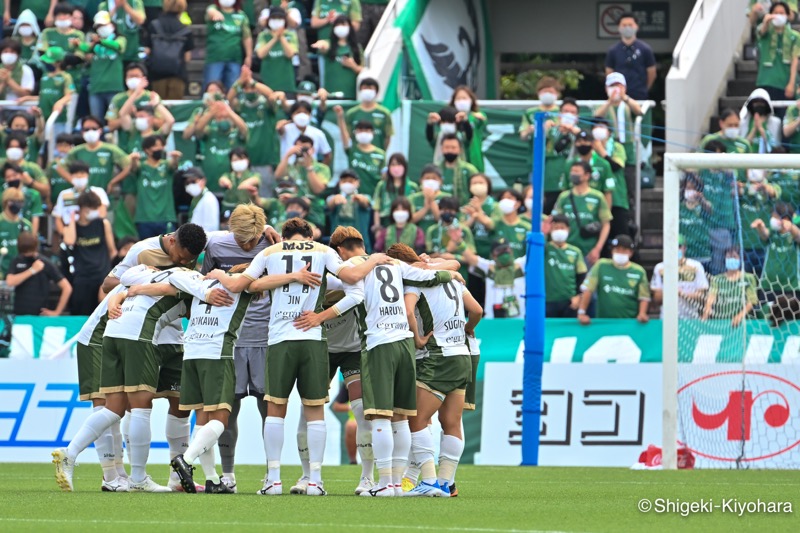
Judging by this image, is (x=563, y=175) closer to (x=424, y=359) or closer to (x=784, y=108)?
(x=784, y=108)

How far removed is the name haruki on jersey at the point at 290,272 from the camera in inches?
468

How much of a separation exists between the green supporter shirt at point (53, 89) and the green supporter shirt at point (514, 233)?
22.2ft

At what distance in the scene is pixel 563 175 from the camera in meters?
20.3

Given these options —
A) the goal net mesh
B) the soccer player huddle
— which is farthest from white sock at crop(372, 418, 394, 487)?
the goal net mesh

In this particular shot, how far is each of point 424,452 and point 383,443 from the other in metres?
0.50

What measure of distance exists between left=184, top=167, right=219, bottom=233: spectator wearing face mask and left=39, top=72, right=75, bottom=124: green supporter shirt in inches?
126

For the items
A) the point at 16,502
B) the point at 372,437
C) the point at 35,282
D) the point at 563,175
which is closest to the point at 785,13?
the point at 563,175

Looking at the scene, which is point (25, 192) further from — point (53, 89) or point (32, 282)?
point (53, 89)

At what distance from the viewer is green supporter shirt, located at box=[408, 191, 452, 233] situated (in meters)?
19.8

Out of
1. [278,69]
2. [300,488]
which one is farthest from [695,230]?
[300,488]

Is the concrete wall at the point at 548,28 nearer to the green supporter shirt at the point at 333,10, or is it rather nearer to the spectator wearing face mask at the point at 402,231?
the green supporter shirt at the point at 333,10

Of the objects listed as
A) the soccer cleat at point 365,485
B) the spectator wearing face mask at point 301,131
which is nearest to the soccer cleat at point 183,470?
the soccer cleat at point 365,485

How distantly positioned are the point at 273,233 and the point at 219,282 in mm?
1025

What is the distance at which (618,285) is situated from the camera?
61.8ft
